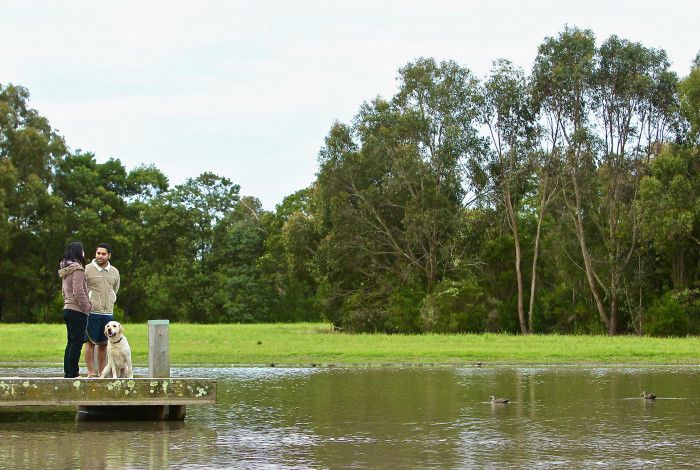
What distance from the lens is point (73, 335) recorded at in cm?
1566

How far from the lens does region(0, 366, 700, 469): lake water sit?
37.5ft

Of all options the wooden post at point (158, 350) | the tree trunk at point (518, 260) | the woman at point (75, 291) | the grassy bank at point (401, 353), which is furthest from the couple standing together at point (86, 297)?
the tree trunk at point (518, 260)

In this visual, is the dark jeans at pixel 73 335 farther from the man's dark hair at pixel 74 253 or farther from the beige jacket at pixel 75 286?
the man's dark hair at pixel 74 253

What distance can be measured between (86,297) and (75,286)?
0.23 metres

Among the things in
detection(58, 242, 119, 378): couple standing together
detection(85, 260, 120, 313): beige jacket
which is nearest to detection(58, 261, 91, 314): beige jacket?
detection(58, 242, 119, 378): couple standing together

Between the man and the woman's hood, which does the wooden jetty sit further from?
the woman's hood

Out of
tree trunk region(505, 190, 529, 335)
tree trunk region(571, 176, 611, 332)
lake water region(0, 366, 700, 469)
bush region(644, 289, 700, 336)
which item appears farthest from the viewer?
tree trunk region(505, 190, 529, 335)

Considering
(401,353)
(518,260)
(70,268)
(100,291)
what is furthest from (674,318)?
(70,268)

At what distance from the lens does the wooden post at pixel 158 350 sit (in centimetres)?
1600

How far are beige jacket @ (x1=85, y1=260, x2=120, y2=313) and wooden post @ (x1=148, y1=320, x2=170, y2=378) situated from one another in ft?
2.48

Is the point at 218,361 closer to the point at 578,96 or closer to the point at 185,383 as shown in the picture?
the point at 185,383

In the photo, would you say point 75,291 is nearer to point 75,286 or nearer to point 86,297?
point 75,286

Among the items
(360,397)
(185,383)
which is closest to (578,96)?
(360,397)

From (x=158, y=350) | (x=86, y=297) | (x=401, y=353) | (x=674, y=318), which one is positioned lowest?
(x=401, y=353)
